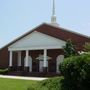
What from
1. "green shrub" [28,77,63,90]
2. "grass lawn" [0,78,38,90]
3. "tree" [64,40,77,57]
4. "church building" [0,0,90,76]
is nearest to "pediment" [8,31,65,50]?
"church building" [0,0,90,76]

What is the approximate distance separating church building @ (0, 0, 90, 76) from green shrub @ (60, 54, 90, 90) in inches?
1185

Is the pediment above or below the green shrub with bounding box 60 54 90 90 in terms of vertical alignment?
above

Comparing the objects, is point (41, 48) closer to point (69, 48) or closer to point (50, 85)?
point (69, 48)

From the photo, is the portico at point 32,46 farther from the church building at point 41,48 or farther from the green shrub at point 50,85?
the green shrub at point 50,85

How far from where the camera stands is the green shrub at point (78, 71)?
1098 cm

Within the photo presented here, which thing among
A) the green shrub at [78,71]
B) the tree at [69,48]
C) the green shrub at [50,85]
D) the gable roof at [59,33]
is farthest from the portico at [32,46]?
the green shrub at [78,71]

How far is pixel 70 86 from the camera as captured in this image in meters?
12.4

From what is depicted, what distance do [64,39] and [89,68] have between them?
113 ft

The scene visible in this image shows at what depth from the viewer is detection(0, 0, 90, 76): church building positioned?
43.8 metres

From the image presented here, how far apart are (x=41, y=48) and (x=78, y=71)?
112ft

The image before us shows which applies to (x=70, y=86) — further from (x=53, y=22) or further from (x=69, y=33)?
(x=53, y=22)

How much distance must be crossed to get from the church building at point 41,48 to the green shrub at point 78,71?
3011 cm

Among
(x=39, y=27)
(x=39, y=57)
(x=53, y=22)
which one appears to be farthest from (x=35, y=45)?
(x=53, y=22)

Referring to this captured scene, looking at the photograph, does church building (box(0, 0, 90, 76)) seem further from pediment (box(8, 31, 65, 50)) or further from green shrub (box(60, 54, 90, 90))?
green shrub (box(60, 54, 90, 90))
